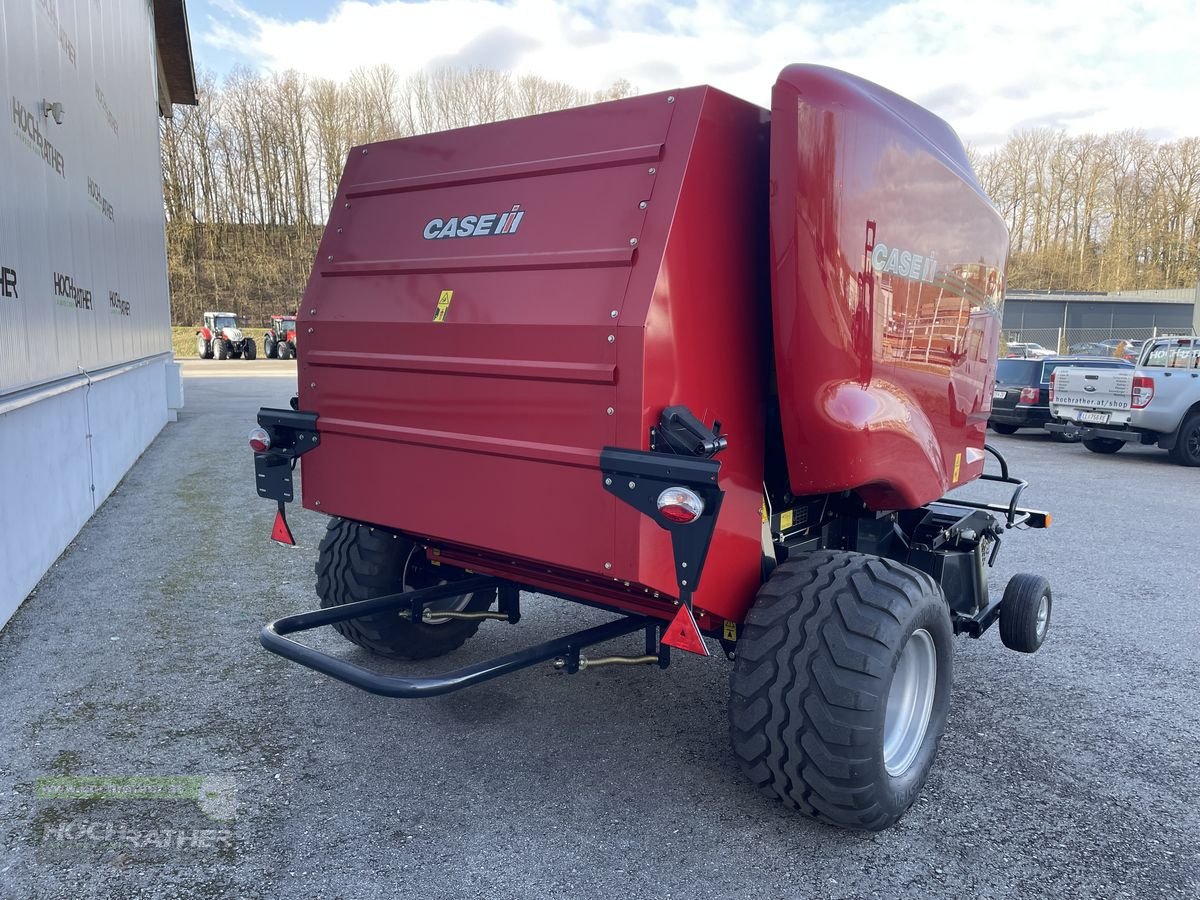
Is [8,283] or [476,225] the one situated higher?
[476,225]

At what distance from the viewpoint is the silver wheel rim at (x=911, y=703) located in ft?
9.84

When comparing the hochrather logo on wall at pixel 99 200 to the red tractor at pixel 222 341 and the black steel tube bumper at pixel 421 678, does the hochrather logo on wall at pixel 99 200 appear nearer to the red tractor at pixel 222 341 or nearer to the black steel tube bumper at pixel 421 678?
the black steel tube bumper at pixel 421 678

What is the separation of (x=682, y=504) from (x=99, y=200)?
8747 millimetres

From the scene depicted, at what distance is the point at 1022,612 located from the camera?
4.04 m

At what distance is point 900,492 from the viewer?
128 inches

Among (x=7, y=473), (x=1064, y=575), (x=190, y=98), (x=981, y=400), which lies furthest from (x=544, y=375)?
(x=190, y=98)

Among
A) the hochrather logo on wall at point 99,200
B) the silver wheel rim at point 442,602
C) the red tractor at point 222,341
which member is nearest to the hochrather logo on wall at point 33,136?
the hochrather logo on wall at point 99,200

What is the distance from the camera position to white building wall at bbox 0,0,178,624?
5164mm

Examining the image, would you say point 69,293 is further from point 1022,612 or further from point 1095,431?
point 1095,431

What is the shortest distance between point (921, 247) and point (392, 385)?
203 cm

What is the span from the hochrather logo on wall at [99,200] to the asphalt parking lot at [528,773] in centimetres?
463

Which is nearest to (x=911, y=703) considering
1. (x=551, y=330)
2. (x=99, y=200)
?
(x=551, y=330)

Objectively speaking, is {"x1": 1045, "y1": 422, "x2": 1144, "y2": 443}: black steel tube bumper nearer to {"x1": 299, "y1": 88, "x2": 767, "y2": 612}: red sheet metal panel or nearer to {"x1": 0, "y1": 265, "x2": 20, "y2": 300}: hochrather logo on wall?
{"x1": 299, "y1": 88, "x2": 767, "y2": 612}: red sheet metal panel

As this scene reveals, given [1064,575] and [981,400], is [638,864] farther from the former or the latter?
[1064,575]
